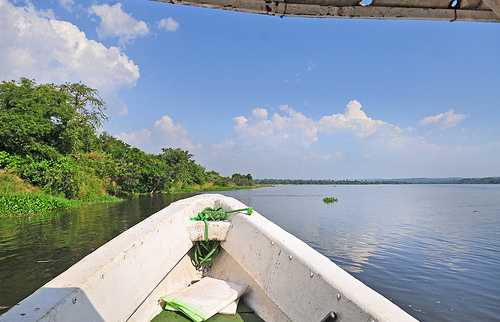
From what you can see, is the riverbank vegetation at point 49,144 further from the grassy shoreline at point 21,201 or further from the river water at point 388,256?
the river water at point 388,256

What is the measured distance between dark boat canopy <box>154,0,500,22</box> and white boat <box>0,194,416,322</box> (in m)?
1.37

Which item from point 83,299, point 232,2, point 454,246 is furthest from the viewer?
point 454,246

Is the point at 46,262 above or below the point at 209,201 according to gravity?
below

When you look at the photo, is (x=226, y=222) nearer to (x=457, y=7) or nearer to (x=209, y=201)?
(x=209, y=201)

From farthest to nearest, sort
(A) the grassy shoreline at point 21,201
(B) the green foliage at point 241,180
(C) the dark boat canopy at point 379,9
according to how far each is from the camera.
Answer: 1. (B) the green foliage at point 241,180
2. (A) the grassy shoreline at point 21,201
3. (C) the dark boat canopy at point 379,9

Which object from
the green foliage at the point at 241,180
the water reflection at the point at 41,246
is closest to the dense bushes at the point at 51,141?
the water reflection at the point at 41,246

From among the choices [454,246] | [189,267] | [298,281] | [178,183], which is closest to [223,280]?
[189,267]

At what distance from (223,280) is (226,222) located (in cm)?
50

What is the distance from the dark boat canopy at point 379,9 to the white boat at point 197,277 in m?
1.37

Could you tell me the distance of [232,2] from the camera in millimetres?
1452

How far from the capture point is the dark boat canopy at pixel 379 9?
4.86 feet

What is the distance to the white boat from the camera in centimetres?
107

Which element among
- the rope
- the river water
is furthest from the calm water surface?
the rope

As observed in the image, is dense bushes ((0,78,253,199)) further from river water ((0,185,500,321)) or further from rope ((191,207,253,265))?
rope ((191,207,253,265))
